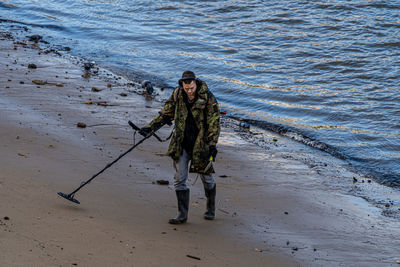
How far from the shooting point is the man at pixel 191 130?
6.04 m

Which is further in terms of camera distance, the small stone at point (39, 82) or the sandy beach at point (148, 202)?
the small stone at point (39, 82)

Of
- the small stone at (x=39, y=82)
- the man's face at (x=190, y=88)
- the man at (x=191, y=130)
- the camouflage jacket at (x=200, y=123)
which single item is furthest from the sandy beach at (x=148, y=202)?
the man's face at (x=190, y=88)

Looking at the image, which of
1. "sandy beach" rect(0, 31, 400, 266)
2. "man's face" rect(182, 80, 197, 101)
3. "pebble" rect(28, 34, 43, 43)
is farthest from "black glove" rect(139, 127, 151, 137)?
"pebble" rect(28, 34, 43, 43)

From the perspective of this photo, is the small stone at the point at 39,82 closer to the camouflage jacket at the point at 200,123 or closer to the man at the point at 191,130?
the man at the point at 191,130

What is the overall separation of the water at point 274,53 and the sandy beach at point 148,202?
182cm

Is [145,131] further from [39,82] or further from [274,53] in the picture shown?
[274,53]

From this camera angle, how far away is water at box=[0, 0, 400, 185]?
11648 millimetres

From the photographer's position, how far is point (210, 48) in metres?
17.9

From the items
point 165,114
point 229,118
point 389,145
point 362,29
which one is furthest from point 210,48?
point 165,114

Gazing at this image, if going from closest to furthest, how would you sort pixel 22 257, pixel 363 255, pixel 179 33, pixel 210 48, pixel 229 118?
pixel 22 257, pixel 363 255, pixel 229 118, pixel 210 48, pixel 179 33

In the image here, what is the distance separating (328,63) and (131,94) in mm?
6880

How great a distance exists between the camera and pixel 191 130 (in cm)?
616

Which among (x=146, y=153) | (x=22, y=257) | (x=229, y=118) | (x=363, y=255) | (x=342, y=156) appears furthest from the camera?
(x=229, y=118)

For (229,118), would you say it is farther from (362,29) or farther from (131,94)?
(362,29)
